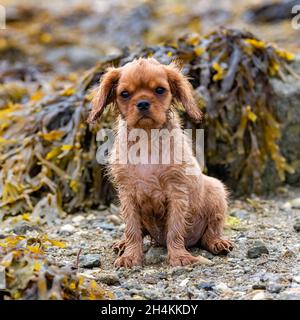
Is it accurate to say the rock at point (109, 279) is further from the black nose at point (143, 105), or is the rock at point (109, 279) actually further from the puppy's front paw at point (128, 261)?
the black nose at point (143, 105)

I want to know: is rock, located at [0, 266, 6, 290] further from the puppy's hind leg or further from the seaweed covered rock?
the seaweed covered rock

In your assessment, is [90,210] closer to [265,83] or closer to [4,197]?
[4,197]

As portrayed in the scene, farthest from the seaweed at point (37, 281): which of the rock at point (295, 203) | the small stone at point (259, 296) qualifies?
the rock at point (295, 203)

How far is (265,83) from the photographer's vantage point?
934cm

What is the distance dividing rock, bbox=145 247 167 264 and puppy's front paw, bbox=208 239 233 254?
0.44m

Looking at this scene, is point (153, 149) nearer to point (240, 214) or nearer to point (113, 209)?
point (240, 214)

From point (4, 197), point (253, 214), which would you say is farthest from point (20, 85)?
point (253, 214)

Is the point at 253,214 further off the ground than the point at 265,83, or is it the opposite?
the point at 265,83

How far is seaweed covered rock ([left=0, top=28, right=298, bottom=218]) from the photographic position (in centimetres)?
873

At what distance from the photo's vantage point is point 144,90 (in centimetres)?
580

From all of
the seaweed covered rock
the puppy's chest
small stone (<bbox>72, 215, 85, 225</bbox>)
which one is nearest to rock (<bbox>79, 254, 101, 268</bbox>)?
the puppy's chest

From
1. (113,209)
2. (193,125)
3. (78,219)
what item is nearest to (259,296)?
(78,219)

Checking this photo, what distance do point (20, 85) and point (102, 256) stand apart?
6.07 meters

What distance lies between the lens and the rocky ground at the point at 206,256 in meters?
5.26
